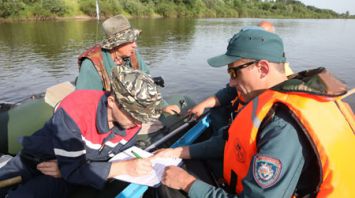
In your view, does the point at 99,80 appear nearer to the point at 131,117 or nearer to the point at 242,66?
the point at 131,117

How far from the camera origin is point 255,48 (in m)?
1.65

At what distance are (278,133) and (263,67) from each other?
0.44 meters

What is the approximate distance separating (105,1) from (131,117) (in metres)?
35.0

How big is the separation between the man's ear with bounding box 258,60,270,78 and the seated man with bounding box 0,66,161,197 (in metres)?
0.57

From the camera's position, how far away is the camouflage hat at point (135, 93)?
5.08 ft

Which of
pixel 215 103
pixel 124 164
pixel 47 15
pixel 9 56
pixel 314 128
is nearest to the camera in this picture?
pixel 314 128

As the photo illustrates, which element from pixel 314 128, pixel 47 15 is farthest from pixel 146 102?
pixel 47 15

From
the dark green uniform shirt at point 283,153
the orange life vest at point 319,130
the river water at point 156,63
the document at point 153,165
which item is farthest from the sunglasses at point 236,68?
the river water at point 156,63

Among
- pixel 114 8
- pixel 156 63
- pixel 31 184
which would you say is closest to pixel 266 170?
pixel 31 184

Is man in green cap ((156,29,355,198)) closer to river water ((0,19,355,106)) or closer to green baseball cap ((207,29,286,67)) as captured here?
green baseball cap ((207,29,286,67))

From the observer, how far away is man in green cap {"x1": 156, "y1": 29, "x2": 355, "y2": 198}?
135cm

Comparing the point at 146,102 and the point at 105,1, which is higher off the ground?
the point at 105,1

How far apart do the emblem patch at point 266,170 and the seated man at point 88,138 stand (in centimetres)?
61

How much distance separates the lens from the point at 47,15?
28266mm
